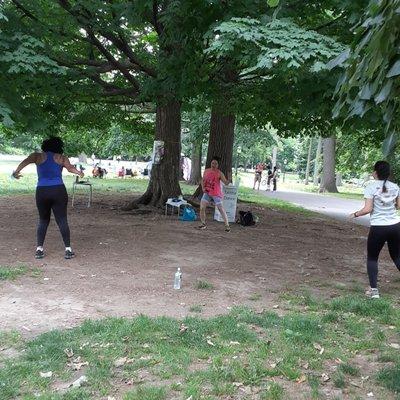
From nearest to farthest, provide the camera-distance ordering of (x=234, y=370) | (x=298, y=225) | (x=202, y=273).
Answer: (x=234, y=370)
(x=202, y=273)
(x=298, y=225)

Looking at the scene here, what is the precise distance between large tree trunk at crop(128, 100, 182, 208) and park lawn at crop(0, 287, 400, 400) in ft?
25.6

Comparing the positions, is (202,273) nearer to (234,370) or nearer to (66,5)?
(234,370)

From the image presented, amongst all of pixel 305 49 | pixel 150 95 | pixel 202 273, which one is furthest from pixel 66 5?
pixel 202 273

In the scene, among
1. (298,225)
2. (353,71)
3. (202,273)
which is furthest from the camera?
(298,225)

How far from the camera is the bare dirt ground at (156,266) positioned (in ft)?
18.1

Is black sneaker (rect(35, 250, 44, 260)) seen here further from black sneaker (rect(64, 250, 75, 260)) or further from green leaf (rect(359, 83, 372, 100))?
green leaf (rect(359, 83, 372, 100))

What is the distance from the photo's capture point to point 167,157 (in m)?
12.9

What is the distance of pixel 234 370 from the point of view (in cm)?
394

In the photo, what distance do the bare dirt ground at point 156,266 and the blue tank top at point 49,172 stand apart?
43.7 inches

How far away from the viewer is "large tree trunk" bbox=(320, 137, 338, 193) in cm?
3231

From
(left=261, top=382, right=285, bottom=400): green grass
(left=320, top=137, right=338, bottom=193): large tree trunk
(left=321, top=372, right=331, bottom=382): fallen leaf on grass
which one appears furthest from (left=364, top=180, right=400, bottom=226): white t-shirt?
(left=320, top=137, right=338, bottom=193): large tree trunk

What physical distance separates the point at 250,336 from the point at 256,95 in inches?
284

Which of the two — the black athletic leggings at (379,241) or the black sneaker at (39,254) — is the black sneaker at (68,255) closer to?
the black sneaker at (39,254)

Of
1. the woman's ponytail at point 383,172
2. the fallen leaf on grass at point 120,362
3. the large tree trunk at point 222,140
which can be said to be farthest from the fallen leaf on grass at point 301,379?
the large tree trunk at point 222,140
